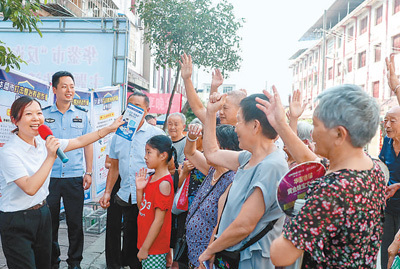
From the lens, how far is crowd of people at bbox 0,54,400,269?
137 centimetres

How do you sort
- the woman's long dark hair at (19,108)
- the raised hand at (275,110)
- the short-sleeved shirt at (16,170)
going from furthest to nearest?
the woman's long dark hair at (19,108), the short-sleeved shirt at (16,170), the raised hand at (275,110)

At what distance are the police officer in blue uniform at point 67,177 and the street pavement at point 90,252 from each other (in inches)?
15.5

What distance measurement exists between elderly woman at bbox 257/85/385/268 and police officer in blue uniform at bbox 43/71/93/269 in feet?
9.62

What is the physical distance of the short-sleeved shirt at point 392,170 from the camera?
11.7 feet

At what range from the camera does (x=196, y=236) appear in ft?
8.57

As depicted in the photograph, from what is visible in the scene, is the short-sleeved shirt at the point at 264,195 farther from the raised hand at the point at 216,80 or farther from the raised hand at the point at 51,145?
the raised hand at the point at 51,145

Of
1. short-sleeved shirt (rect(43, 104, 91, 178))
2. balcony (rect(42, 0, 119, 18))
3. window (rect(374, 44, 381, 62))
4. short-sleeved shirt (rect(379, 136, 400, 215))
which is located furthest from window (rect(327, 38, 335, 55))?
short-sleeved shirt (rect(43, 104, 91, 178))

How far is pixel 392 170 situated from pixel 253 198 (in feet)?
8.16

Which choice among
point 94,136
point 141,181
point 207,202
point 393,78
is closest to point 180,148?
point 141,181

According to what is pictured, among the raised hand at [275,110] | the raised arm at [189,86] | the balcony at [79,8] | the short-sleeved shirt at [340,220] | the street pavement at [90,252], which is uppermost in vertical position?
the balcony at [79,8]

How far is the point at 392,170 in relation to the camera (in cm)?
371

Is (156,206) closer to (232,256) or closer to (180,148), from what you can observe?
(232,256)

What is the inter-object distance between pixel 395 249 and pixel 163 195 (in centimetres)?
186

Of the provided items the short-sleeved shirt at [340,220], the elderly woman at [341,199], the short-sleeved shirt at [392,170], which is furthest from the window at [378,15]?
the short-sleeved shirt at [340,220]
